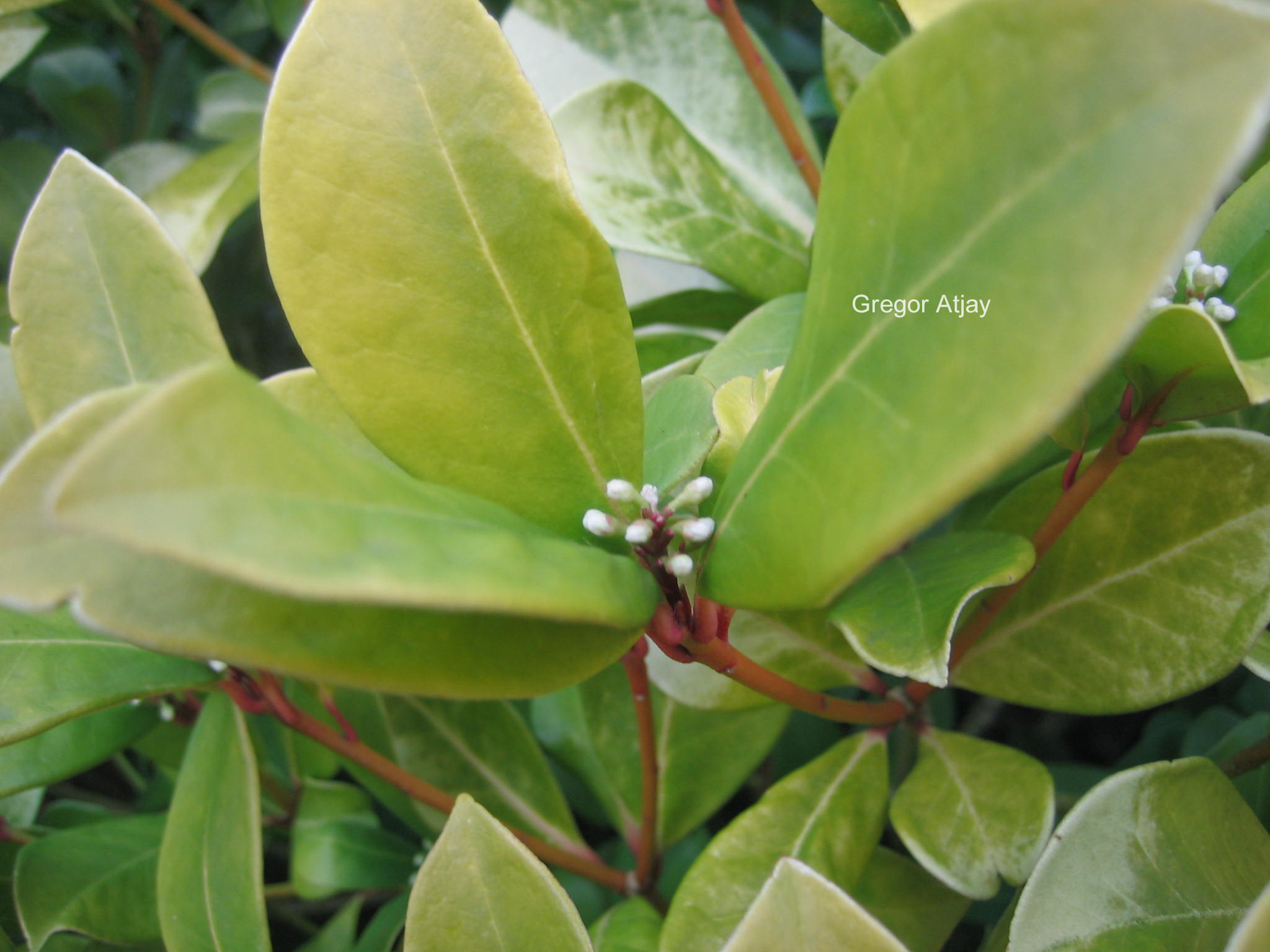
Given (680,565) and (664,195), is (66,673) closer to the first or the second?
(680,565)

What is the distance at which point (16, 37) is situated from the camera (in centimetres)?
108

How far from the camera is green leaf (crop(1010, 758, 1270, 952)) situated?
0.56m

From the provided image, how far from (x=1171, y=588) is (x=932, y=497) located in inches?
17.1

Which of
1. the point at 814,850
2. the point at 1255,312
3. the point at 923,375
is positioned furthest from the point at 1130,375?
the point at 814,850

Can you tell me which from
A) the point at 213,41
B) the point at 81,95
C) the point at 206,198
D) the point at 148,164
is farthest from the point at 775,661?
the point at 81,95

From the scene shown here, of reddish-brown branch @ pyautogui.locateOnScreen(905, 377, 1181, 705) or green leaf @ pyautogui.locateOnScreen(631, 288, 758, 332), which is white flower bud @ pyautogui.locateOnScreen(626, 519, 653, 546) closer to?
reddish-brown branch @ pyautogui.locateOnScreen(905, 377, 1181, 705)

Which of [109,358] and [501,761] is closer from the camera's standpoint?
[109,358]

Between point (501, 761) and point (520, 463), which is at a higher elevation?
point (520, 463)

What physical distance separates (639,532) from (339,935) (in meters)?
0.68

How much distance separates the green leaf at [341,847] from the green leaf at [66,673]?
1.04 ft

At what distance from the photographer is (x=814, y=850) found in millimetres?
688

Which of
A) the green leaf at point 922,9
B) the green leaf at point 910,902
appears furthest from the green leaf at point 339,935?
the green leaf at point 922,9

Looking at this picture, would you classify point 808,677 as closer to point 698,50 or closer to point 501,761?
point 501,761

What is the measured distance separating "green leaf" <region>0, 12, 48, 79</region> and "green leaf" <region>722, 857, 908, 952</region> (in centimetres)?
119
